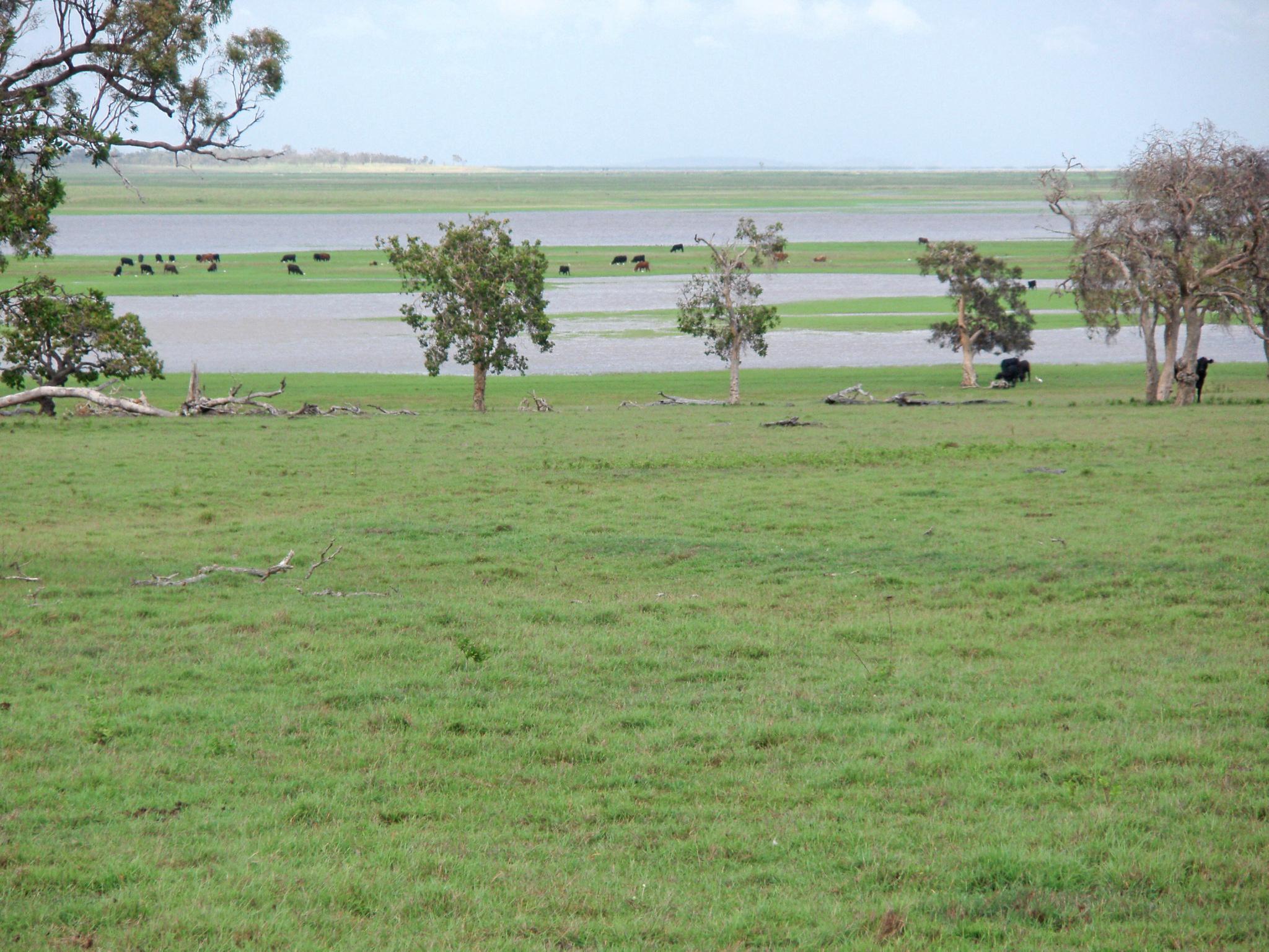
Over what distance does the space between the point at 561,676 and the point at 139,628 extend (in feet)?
14.5

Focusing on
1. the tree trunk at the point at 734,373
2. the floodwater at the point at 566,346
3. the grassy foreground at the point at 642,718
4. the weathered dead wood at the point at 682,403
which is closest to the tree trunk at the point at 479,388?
the weathered dead wood at the point at 682,403

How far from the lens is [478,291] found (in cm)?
3644

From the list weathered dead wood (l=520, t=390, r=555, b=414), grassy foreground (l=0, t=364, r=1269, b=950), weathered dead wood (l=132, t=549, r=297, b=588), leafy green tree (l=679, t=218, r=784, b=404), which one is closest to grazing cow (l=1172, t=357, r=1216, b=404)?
leafy green tree (l=679, t=218, r=784, b=404)

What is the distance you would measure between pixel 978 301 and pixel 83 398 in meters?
36.1

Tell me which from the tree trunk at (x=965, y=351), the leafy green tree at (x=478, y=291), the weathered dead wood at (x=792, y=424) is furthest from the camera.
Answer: the tree trunk at (x=965, y=351)

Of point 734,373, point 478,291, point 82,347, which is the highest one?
point 478,291

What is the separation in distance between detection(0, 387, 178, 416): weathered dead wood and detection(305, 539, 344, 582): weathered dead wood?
417 centimetres

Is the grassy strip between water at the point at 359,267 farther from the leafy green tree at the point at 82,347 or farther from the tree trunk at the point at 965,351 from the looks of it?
the tree trunk at the point at 965,351

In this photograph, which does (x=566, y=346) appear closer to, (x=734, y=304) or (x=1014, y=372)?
(x=734, y=304)

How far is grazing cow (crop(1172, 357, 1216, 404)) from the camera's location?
3594cm

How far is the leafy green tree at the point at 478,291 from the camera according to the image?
120 feet

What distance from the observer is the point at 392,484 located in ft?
68.4

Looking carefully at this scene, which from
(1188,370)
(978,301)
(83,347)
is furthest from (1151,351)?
(83,347)

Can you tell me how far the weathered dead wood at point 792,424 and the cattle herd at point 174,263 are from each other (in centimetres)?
7199
